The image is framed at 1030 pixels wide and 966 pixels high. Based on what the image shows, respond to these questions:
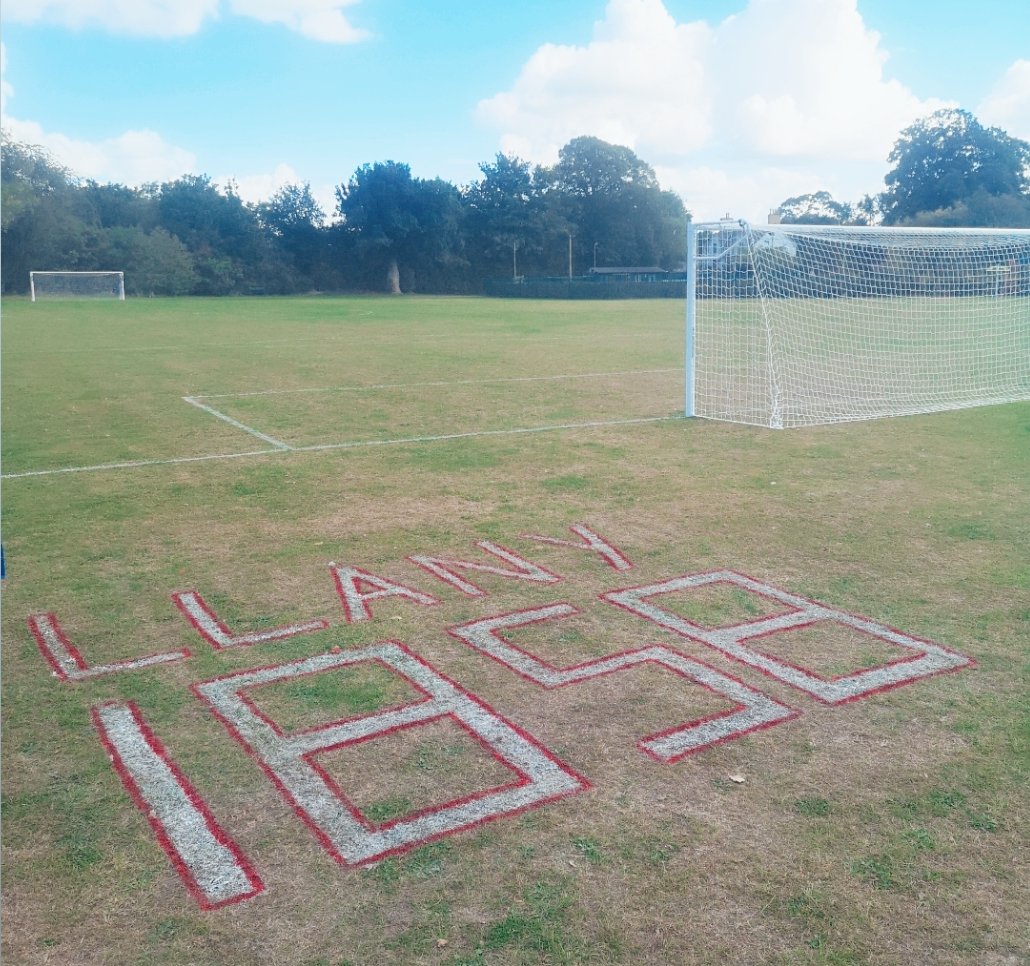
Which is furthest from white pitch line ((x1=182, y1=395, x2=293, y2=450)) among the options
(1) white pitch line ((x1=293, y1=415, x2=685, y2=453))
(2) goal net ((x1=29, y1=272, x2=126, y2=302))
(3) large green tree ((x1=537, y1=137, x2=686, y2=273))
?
(3) large green tree ((x1=537, y1=137, x2=686, y2=273))

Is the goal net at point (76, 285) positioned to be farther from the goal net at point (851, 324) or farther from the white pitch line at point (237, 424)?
the white pitch line at point (237, 424)

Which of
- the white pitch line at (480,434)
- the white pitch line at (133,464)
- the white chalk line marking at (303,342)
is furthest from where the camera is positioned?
the white chalk line marking at (303,342)

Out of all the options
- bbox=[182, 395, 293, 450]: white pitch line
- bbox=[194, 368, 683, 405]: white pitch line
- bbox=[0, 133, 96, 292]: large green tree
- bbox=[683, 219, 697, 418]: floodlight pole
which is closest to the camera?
bbox=[182, 395, 293, 450]: white pitch line

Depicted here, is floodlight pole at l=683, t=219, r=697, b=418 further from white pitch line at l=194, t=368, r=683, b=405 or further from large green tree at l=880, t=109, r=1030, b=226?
large green tree at l=880, t=109, r=1030, b=226

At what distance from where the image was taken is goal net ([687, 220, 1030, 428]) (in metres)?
12.8

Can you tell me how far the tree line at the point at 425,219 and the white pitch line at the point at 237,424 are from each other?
56265 millimetres

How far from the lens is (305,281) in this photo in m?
76.7

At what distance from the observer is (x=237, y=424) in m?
12.0

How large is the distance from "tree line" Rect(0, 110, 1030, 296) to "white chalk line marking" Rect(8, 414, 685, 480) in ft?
198

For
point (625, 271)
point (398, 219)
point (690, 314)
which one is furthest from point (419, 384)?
point (625, 271)

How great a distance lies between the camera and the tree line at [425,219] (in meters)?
68.5

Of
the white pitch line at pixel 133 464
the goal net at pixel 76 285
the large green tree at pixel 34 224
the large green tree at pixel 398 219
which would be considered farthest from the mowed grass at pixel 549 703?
the large green tree at pixel 398 219

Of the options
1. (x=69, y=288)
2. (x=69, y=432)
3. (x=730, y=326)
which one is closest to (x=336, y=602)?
(x=69, y=432)

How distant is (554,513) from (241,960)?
509 centimetres
